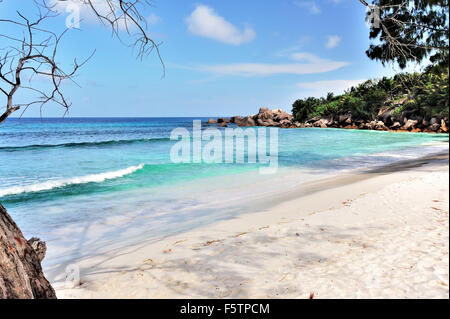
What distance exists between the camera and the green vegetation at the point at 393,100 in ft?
5.43

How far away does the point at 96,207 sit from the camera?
701 centimetres

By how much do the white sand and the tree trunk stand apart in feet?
3.56

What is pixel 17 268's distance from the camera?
1.63m

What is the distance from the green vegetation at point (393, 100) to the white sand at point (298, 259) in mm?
1203

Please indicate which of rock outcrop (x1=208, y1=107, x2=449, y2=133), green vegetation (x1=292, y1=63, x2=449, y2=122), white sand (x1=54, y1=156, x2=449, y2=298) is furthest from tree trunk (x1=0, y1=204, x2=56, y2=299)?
rock outcrop (x1=208, y1=107, x2=449, y2=133)

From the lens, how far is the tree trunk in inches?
61.3

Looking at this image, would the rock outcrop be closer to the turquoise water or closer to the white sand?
the turquoise water

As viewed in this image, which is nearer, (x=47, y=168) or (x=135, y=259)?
(x=135, y=259)
